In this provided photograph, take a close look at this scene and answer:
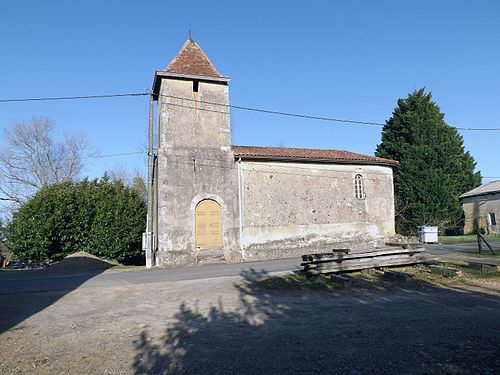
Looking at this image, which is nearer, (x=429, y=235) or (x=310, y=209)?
(x=310, y=209)

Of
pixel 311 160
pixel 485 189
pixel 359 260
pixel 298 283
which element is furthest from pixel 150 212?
pixel 485 189

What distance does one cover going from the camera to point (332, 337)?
5.38 m

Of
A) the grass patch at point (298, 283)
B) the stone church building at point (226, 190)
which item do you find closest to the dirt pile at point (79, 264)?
the stone church building at point (226, 190)

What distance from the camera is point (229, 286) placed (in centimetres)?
1019

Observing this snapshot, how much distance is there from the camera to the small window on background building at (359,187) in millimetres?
21719

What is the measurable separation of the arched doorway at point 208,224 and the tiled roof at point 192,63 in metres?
7.16

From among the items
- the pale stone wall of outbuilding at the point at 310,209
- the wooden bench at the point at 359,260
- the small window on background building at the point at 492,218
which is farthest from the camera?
the small window on background building at the point at 492,218

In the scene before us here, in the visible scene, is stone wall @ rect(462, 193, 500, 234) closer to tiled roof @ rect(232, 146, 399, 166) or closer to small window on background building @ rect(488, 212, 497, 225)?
→ small window on background building @ rect(488, 212, 497, 225)

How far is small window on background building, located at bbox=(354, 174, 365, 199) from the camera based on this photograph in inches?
855

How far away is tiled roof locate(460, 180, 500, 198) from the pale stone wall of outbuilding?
64.4 feet

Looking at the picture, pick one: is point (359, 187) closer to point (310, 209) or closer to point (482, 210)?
point (310, 209)

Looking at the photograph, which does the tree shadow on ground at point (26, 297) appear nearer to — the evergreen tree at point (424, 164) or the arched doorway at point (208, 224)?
the arched doorway at point (208, 224)

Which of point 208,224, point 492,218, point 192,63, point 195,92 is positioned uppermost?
point 192,63

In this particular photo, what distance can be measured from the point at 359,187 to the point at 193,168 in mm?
10090
